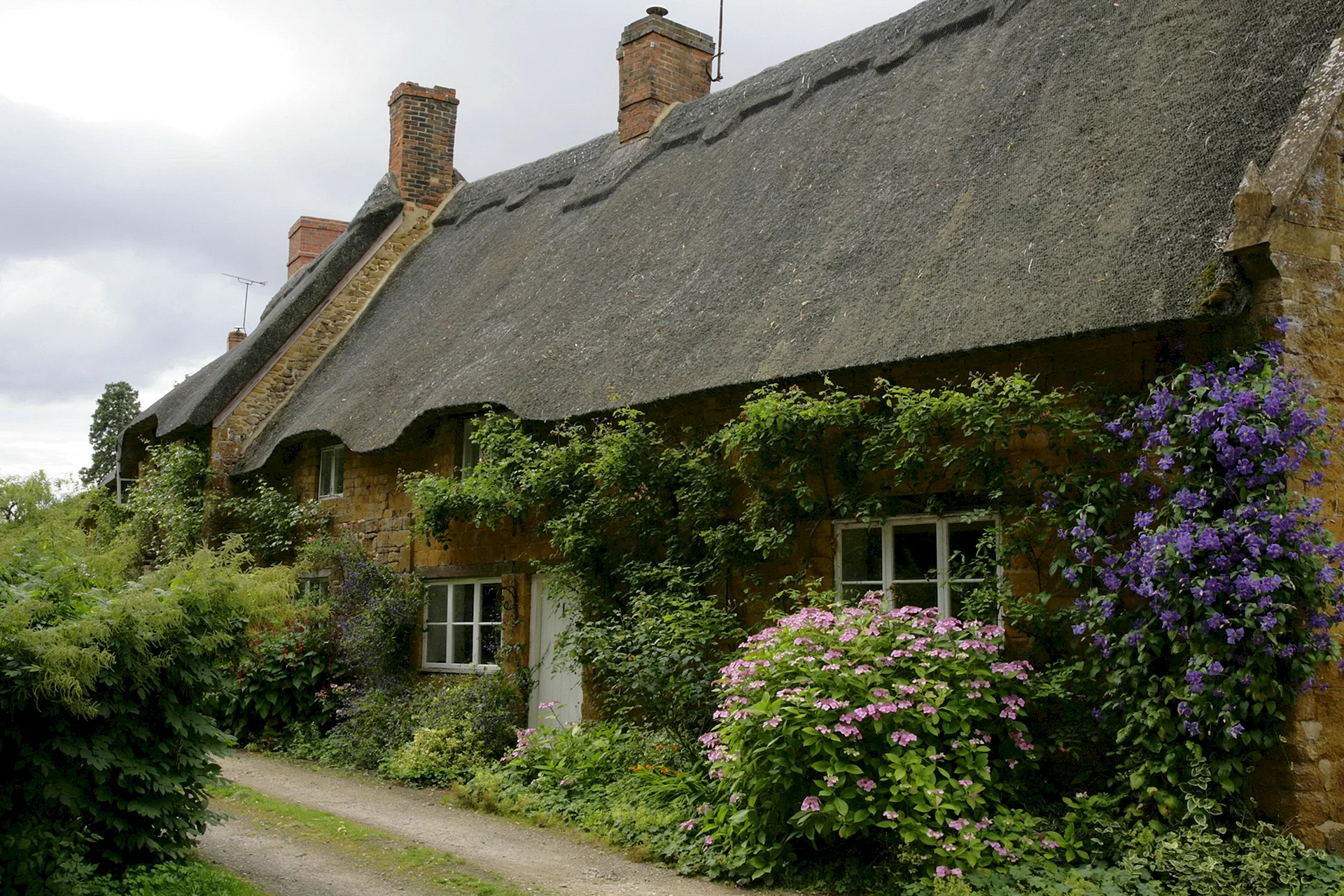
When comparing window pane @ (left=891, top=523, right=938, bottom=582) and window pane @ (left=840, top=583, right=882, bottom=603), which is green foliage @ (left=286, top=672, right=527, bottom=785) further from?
window pane @ (left=891, top=523, right=938, bottom=582)

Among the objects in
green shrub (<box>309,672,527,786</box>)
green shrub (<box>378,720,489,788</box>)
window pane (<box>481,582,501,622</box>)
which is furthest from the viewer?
window pane (<box>481,582,501,622</box>)

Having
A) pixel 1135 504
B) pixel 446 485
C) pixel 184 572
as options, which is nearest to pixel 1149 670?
pixel 1135 504

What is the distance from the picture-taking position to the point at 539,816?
28.9 feet

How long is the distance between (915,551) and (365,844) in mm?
4264

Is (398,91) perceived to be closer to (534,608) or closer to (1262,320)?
(534,608)

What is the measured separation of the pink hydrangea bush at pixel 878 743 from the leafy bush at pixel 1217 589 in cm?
65

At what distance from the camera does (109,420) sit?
112ft

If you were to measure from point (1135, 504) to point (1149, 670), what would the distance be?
1.03 m

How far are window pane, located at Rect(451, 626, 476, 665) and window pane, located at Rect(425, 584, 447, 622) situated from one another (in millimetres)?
230

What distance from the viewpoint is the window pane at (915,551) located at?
8.36 meters

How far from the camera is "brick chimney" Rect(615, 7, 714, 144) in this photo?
1592cm

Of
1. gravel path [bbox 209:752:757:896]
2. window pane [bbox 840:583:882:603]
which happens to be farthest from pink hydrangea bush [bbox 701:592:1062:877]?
window pane [bbox 840:583:882:603]

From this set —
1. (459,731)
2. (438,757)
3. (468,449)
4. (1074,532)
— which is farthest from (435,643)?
(1074,532)

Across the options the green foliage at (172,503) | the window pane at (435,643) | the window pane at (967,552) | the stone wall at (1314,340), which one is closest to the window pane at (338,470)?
the green foliage at (172,503)
